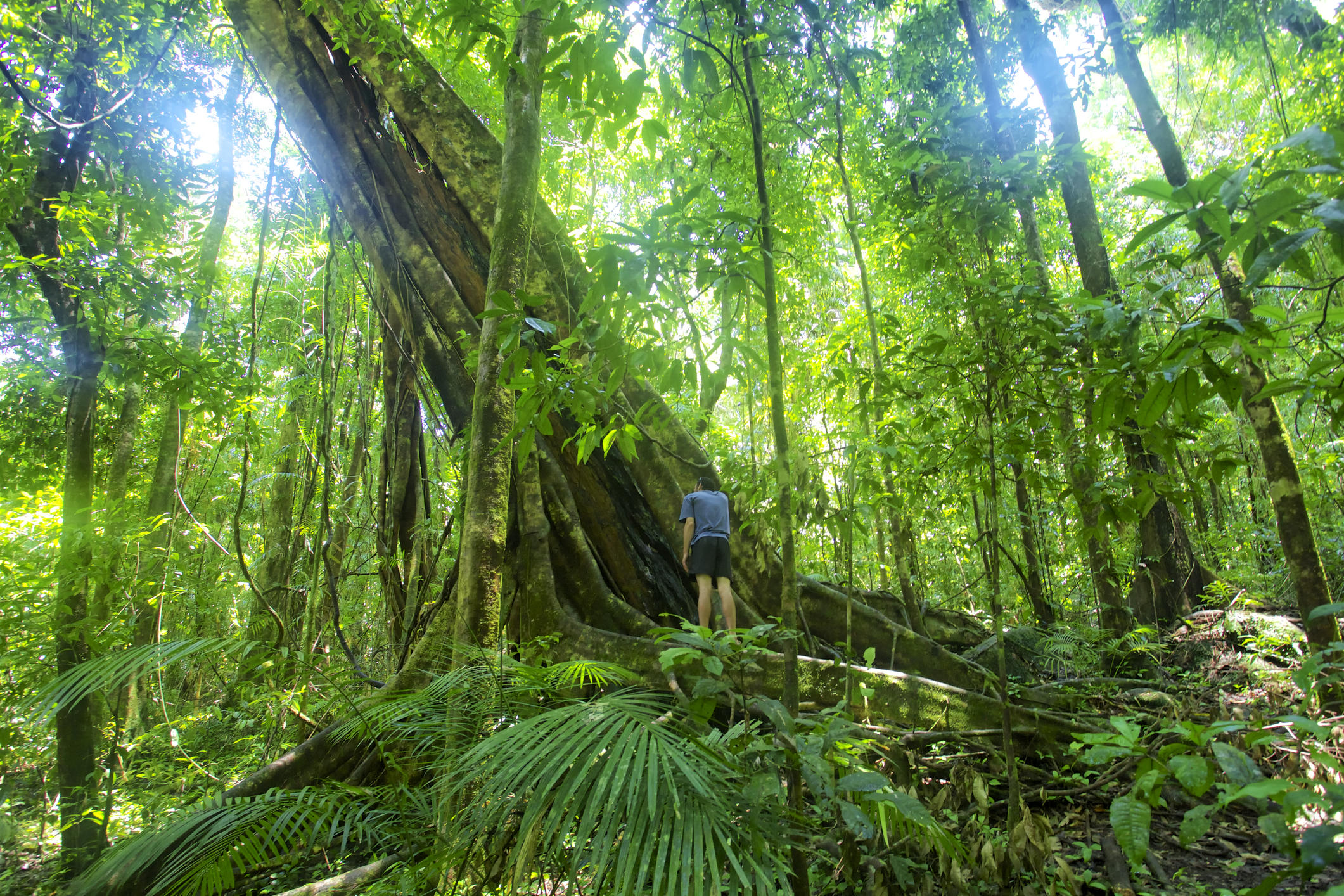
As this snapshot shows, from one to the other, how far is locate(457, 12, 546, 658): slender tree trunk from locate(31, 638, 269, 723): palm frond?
590mm

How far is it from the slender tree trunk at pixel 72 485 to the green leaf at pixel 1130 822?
419 centimetres

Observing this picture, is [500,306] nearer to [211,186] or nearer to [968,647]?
[968,647]

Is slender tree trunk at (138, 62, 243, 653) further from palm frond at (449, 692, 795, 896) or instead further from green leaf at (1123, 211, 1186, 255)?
green leaf at (1123, 211, 1186, 255)

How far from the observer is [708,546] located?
12.3 feet

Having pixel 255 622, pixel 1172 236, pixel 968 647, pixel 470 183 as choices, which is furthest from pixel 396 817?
pixel 1172 236

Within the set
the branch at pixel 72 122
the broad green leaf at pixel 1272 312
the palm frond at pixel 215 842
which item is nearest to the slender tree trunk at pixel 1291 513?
the broad green leaf at pixel 1272 312

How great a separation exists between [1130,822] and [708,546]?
272cm

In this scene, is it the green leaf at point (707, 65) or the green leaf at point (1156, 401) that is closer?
the green leaf at point (1156, 401)

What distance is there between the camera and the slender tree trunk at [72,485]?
10.8 feet

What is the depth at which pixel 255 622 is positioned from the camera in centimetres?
553

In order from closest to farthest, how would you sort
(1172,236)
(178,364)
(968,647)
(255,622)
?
(178,364), (968,647), (255,622), (1172,236)

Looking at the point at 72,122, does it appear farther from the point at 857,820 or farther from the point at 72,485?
the point at 857,820

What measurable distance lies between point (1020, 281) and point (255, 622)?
6.19 m

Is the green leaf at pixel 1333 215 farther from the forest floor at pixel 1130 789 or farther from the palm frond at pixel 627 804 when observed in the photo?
the palm frond at pixel 627 804
